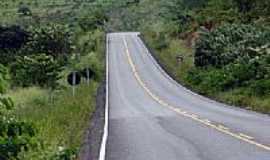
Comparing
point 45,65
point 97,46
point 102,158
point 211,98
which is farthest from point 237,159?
point 97,46

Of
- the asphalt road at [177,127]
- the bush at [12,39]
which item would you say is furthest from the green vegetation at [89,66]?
the asphalt road at [177,127]

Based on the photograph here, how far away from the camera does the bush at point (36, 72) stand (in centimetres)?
5259

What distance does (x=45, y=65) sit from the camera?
53.8 metres

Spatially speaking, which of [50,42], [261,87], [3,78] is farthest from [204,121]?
[50,42]

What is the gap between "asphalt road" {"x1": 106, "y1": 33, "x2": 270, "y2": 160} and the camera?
569 inches

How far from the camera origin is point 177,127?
69.5 feet

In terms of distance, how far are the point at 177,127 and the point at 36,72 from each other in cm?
3389

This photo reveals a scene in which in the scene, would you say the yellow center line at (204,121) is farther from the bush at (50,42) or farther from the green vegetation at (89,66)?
the bush at (50,42)

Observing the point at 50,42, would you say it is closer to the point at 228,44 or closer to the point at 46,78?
the point at 46,78

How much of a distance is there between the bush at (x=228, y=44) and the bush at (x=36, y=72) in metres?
12.0

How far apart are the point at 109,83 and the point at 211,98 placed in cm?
1414

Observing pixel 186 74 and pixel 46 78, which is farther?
pixel 46 78

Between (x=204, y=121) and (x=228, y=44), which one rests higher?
(x=228, y=44)

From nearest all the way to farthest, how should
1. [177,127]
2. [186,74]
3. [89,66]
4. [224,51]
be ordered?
[177,127]
[224,51]
[186,74]
[89,66]
